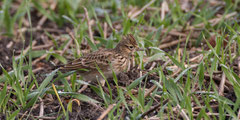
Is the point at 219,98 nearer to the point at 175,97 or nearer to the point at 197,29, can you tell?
the point at 175,97

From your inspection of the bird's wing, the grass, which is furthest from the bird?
the grass

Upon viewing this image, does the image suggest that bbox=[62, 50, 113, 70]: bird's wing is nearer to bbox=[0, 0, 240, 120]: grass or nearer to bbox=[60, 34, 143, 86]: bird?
bbox=[60, 34, 143, 86]: bird

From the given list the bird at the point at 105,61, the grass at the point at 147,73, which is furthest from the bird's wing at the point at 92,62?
the grass at the point at 147,73

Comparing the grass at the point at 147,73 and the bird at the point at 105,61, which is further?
the bird at the point at 105,61

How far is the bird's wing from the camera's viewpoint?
232 inches

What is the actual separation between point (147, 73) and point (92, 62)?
1.25m

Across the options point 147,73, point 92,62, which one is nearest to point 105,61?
point 92,62

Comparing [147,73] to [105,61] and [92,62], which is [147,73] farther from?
[92,62]

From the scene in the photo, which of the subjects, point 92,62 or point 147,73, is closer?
point 147,73

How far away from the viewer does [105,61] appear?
238 inches

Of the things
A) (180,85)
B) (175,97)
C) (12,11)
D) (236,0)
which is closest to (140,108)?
(175,97)

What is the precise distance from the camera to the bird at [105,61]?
593 centimetres

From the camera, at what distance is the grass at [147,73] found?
4789mm

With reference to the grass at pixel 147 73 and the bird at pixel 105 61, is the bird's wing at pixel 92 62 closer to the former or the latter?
the bird at pixel 105 61
